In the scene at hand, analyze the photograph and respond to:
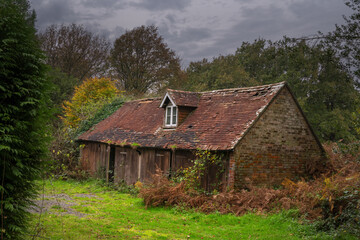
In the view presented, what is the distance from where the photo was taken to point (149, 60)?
140ft

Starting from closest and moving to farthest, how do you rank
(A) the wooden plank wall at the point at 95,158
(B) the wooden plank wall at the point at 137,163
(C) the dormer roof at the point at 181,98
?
(B) the wooden plank wall at the point at 137,163 → (C) the dormer roof at the point at 181,98 → (A) the wooden plank wall at the point at 95,158

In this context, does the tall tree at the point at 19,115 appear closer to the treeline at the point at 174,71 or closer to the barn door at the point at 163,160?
the barn door at the point at 163,160

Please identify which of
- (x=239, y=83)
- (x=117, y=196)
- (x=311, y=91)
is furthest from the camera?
(x=239, y=83)

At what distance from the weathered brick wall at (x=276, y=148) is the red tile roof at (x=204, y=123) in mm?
580

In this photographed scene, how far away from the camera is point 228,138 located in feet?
48.2

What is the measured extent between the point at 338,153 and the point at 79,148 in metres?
18.4

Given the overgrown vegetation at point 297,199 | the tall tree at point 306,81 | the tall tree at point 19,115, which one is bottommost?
the overgrown vegetation at point 297,199

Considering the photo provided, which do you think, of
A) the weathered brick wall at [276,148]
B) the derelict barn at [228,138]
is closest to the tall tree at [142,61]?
the derelict barn at [228,138]

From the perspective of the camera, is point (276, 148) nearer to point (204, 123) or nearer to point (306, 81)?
point (204, 123)

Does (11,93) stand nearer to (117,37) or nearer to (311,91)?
(311,91)

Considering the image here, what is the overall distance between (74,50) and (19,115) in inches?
1594

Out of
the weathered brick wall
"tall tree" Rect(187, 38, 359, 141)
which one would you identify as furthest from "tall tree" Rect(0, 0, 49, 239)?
"tall tree" Rect(187, 38, 359, 141)

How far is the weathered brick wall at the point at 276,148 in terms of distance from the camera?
14719 mm

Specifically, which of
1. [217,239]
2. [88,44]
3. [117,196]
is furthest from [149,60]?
[217,239]
